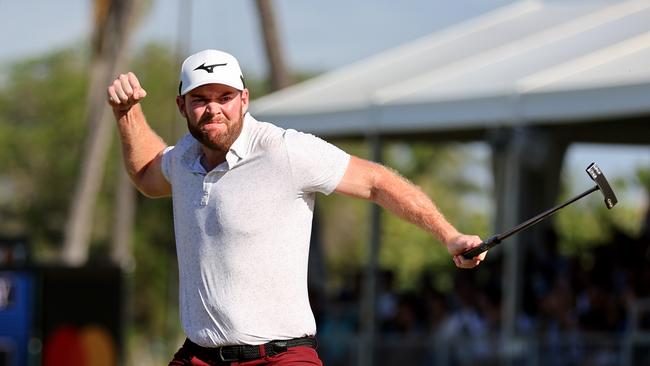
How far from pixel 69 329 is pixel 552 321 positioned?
16.7 ft

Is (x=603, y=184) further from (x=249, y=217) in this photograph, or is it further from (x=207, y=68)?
(x=207, y=68)

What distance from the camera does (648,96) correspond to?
11859 millimetres

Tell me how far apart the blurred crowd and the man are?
6.80 metres

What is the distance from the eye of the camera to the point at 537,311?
1412 cm

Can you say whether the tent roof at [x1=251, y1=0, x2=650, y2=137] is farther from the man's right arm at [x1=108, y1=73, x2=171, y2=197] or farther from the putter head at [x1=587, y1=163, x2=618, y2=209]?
the man's right arm at [x1=108, y1=73, x2=171, y2=197]

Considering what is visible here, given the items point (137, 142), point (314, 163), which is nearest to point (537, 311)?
point (137, 142)

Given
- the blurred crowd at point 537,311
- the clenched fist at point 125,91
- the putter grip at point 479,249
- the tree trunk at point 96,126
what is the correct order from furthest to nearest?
the tree trunk at point 96,126 < the blurred crowd at point 537,311 < the clenched fist at point 125,91 < the putter grip at point 479,249

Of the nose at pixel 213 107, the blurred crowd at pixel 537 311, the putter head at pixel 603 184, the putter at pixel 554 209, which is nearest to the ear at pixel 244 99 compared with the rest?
the nose at pixel 213 107

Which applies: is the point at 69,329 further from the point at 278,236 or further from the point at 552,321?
the point at 278,236

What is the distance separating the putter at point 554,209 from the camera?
19.4ft

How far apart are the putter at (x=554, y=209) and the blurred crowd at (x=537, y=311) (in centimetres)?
647

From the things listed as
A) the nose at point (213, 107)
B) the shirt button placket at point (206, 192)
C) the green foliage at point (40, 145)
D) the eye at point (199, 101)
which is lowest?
the shirt button placket at point (206, 192)

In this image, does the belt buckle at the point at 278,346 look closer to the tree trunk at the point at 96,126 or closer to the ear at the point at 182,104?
the ear at the point at 182,104

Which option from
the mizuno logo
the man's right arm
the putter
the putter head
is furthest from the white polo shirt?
the putter head
